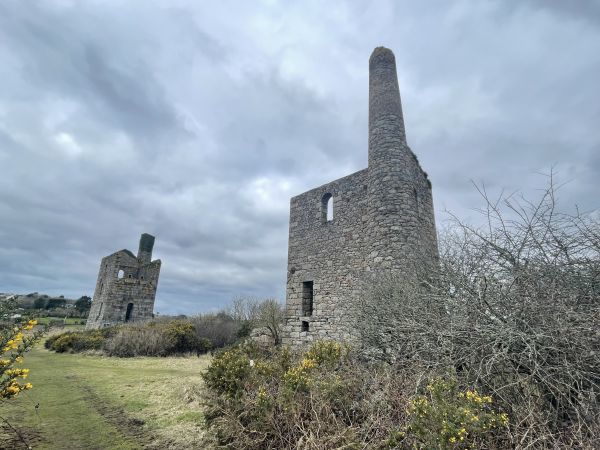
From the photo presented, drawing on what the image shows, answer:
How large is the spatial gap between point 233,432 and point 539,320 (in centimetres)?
361

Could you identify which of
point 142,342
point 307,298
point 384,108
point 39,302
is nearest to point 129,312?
point 142,342

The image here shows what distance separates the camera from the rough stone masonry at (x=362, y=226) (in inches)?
352

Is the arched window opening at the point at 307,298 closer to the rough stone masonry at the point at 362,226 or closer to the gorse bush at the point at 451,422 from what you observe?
the rough stone masonry at the point at 362,226

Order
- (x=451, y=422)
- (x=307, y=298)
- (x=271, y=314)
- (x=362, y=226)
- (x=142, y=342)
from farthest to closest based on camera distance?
(x=271, y=314) → (x=142, y=342) → (x=307, y=298) → (x=362, y=226) → (x=451, y=422)

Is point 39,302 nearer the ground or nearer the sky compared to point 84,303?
nearer the ground

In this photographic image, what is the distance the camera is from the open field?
4.32 metres

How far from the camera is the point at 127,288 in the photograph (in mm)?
21422

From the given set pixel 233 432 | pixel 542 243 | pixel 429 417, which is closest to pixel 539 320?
pixel 542 243

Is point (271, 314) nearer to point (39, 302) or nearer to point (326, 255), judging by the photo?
point (326, 255)

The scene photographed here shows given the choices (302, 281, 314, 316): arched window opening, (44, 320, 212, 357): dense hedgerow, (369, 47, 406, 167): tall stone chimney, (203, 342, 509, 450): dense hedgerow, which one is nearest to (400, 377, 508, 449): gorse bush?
(203, 342, 509, 450): dense hedgerow

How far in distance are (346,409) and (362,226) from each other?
6.99 m

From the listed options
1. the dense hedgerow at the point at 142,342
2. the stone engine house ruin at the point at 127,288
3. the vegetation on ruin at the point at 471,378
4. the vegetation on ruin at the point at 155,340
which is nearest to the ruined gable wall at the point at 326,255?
the vegetation on ruin at the point at 155,340

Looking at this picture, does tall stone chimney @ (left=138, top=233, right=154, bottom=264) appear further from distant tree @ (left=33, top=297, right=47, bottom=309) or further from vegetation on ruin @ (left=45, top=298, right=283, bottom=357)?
distant tree @ (left=33, top=297, right=47, bottom=309)

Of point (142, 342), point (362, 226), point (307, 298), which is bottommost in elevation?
point (142, 342)
